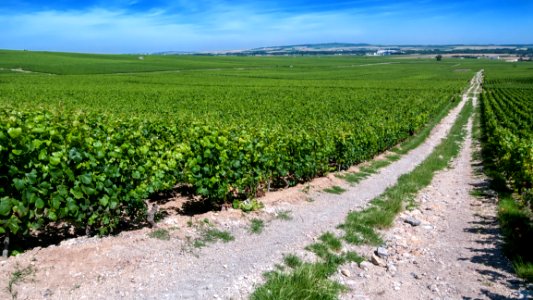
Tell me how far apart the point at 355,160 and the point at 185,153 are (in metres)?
9.90

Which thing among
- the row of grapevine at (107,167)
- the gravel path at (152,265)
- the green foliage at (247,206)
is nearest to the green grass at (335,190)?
the row of grapevine at (107,167)

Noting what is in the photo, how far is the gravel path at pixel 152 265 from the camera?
532cm

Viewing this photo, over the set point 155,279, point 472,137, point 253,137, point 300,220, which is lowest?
point 472,137

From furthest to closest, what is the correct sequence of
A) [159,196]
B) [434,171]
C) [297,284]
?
1. [434,171]
2. [159,196]
3. [297,284]

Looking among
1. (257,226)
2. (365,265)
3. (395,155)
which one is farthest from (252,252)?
(395,155)

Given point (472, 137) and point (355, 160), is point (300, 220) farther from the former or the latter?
point (472, 137)

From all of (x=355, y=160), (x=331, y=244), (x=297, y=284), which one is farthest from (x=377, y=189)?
(x=297, y=284)

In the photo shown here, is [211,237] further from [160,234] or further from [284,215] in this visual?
[284,215]

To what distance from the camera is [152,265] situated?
612 centimetres

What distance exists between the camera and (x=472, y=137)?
2767 centimetres

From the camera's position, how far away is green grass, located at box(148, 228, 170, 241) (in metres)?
7.13

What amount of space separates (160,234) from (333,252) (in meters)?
3.21

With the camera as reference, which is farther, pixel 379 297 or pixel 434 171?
pixel 434 171

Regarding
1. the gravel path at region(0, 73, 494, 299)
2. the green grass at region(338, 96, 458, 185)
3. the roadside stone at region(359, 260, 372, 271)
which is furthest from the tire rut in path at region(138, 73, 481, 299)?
the green grass at region(338, 96, 458, 185)
